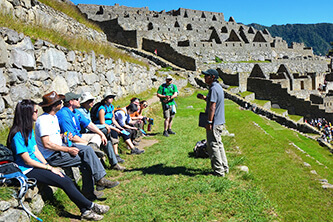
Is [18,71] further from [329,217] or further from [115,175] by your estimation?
[329,217]

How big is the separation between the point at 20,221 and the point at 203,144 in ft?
14.0

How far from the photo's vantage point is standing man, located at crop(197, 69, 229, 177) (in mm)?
5102

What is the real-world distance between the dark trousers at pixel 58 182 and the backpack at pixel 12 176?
11cm

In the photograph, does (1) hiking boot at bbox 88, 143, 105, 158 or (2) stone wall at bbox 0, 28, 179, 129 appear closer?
(1) hiking boot at bbox 88, 143, 105, 158

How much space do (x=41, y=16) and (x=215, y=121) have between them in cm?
793

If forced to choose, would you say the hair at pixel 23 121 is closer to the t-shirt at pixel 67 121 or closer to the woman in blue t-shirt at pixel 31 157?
the woman in blue t-shirt at pixel 31 157

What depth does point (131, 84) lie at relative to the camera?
14500 millimetres

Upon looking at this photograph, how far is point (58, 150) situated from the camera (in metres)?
4.29

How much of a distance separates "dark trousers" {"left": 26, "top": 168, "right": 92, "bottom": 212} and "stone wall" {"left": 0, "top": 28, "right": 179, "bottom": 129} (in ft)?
7.35

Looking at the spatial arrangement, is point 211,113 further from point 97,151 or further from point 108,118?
point 108,118

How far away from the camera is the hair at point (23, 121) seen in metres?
→ 3.71

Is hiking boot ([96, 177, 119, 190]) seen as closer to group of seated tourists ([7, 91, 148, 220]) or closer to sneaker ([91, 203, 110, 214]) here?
group of seated tourists ([7, 91, 148, 220])

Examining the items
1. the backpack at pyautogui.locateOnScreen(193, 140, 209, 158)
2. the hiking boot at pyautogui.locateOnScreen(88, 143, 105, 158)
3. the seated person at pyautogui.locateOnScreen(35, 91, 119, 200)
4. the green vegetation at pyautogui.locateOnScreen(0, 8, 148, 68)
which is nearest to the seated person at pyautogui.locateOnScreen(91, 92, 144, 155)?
the hiking boot at pyautogui.locateOnScreen(88, 143, 105, 158)

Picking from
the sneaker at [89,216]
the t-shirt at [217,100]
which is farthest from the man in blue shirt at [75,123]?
the t-shirt at [217,100]
